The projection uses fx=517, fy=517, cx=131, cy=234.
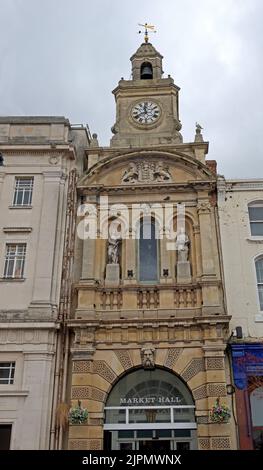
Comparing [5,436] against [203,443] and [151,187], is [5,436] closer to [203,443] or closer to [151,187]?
[203,443]

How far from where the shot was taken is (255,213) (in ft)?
71.9

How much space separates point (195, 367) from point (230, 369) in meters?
1.27

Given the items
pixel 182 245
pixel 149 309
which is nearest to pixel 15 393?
pixel 149 309

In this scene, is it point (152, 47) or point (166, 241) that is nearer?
point (166, 241)

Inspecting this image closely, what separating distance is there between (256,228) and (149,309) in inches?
230

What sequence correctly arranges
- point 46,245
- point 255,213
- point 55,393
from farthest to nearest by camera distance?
point 255,213
point 46,245
point 55,393

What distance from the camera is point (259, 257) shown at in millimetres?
20859

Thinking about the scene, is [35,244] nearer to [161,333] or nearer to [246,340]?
[161,333]

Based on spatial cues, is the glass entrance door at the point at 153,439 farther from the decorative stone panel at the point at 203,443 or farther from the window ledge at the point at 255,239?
the window ledge at the point at 255,239

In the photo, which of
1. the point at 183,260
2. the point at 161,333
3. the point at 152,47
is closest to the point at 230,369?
the point at 161,333

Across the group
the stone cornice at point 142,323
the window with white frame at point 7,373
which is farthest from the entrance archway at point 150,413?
the window with white frame at point 7,373

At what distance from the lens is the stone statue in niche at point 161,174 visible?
2252cm

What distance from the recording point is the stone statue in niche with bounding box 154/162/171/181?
73.9 feet

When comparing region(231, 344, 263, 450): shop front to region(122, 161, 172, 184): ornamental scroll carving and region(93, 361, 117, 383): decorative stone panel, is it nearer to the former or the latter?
region(93, 361, 117, 383): decorative stone panel
